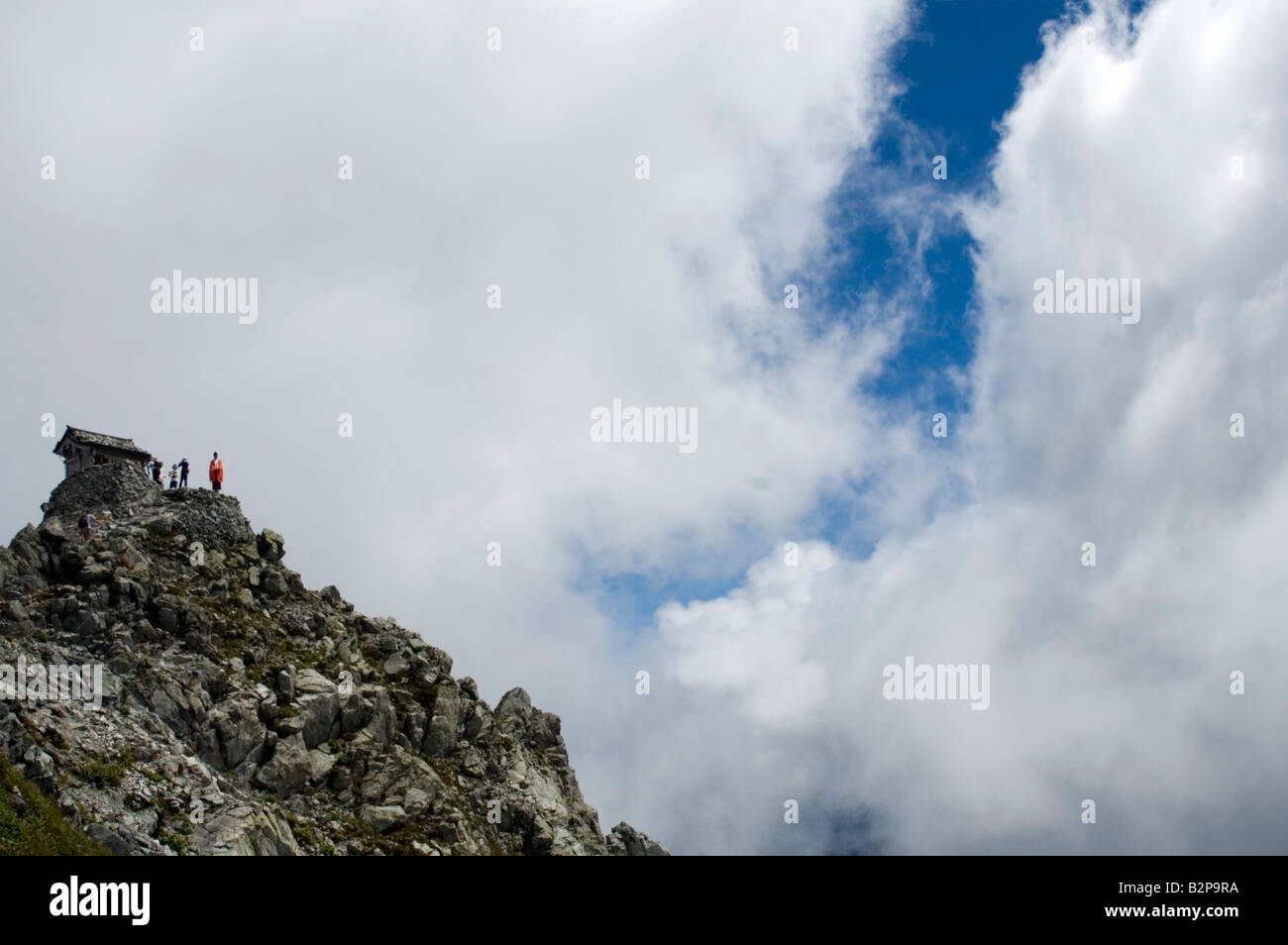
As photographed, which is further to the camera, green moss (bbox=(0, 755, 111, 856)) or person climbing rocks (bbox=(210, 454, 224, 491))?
person climbing rocks (bbox=(210, 454, 224, 491))

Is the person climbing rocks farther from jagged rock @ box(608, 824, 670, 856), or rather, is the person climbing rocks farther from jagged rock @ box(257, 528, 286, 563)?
jagged rock @ box(608, 824, 670, 856)

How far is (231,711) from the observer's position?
2180 inches

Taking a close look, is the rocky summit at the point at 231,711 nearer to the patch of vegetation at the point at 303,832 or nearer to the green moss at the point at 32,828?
the patch of vegetation at the point at 303,832

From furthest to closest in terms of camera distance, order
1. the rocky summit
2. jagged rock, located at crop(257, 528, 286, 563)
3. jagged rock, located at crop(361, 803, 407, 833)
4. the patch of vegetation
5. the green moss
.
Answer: jagged rock, located at crop(257, 528, 286, 563), jagged rock, located at crop(361, 803, 407, 833), the patch of vegetation, the rocky summit, the green moss

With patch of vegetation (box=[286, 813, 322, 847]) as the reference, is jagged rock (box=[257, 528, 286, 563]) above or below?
above

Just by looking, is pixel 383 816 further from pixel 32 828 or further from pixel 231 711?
pixel 32 828

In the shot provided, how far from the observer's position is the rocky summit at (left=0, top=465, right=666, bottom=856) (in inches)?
1812

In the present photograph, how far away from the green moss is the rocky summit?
0.53 meters

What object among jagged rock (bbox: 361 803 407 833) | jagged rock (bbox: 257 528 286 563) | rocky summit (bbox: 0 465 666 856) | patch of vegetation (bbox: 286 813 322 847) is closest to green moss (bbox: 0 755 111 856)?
rocky summit (bbox: 0 465 666 856)

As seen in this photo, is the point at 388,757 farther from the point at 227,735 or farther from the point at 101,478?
the point at 101,478

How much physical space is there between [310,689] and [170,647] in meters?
7.80

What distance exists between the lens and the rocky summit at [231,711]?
46.0 meters
